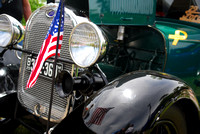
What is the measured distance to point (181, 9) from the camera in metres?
2.03

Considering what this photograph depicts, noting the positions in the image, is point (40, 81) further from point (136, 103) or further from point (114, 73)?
point (136, 103)

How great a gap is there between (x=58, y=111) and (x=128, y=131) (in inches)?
31.5

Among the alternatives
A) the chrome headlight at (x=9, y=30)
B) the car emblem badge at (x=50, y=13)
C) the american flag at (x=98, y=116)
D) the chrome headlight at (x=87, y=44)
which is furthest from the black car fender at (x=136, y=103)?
the chrome headlight at (x=9, y=30)

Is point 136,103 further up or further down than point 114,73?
further up

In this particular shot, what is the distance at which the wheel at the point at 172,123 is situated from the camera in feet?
3.64

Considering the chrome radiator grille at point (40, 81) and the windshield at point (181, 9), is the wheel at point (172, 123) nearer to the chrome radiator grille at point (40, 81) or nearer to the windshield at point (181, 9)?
the chrome radiator grille at point (40, 81)

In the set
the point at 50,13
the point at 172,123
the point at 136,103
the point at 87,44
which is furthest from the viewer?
the point at 50,13

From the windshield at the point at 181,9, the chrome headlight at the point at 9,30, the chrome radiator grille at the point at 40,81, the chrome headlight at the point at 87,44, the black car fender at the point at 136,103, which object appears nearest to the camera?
the black car fender at the point at 136,103

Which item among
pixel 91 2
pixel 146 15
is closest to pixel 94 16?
pixel 91 2

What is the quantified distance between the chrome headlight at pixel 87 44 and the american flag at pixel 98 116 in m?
0.31

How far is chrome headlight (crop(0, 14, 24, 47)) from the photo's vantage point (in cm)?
178

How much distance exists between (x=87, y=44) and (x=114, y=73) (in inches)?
38.6

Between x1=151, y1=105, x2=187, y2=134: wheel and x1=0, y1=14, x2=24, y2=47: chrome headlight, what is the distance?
4.43 ft

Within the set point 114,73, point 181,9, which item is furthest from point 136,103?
point 181,9
